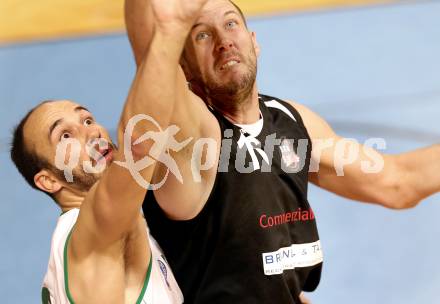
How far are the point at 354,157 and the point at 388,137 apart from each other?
1677mm

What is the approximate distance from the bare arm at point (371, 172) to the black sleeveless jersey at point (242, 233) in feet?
1.27

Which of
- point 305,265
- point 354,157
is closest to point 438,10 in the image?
point 354,157

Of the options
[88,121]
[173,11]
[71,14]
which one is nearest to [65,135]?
[88,121]

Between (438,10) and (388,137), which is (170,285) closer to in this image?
(388,137)

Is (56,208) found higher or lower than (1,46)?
lower

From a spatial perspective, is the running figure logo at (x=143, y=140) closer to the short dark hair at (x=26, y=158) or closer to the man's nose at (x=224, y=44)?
the man's nose at (x=224, y=44)

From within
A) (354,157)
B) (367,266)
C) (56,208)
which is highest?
(354,157)

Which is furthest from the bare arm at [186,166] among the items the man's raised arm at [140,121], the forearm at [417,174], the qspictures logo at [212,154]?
the forearm at [417,174]

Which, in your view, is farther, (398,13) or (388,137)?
(398,13)

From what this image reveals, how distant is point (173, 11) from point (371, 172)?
155 centimetres

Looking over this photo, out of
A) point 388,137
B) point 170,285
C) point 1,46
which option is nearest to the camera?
point 170,285

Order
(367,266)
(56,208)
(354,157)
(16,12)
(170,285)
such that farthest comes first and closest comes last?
(16,12)
(56,208)
(367,266)
(354,157)
(170,285)

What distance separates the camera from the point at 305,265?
9.39ft

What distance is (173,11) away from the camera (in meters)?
1.98
